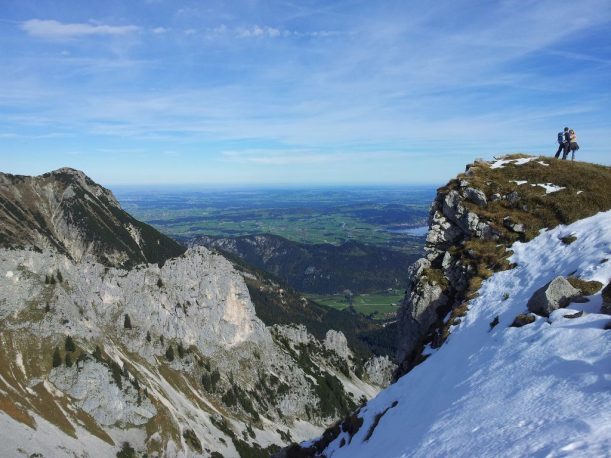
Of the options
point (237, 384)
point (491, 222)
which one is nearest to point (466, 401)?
point (491, 222)

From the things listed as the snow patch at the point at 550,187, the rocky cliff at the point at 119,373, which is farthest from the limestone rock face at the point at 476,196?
the rocky cliff at the point at 119,373

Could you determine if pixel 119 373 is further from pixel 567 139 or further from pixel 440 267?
pixel 567 139

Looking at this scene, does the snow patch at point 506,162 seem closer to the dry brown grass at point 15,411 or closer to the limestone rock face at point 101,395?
the dry brown grass at point 15,411

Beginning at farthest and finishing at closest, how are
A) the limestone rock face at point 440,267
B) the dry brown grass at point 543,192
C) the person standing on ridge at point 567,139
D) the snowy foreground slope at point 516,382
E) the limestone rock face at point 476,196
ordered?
the person standing on ridge at point 567,139 < the limestone rock face at point 476,196 < the limestone rock face at point 440,267 < the dry brown grass at point 543,192 < the snowy foreground slope at point 516,382

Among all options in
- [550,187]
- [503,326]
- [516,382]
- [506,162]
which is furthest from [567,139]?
[516,382]

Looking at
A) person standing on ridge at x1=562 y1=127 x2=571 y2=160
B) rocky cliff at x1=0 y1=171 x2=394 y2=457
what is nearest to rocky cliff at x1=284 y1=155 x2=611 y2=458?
person standing on ridge at x1=562 y1=127 x2=571 y2=160

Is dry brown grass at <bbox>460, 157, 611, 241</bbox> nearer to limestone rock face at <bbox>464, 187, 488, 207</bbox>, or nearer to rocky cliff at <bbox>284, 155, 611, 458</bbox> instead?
rocky cliff at <bbox>284, 155, 611, 458</bbox>
